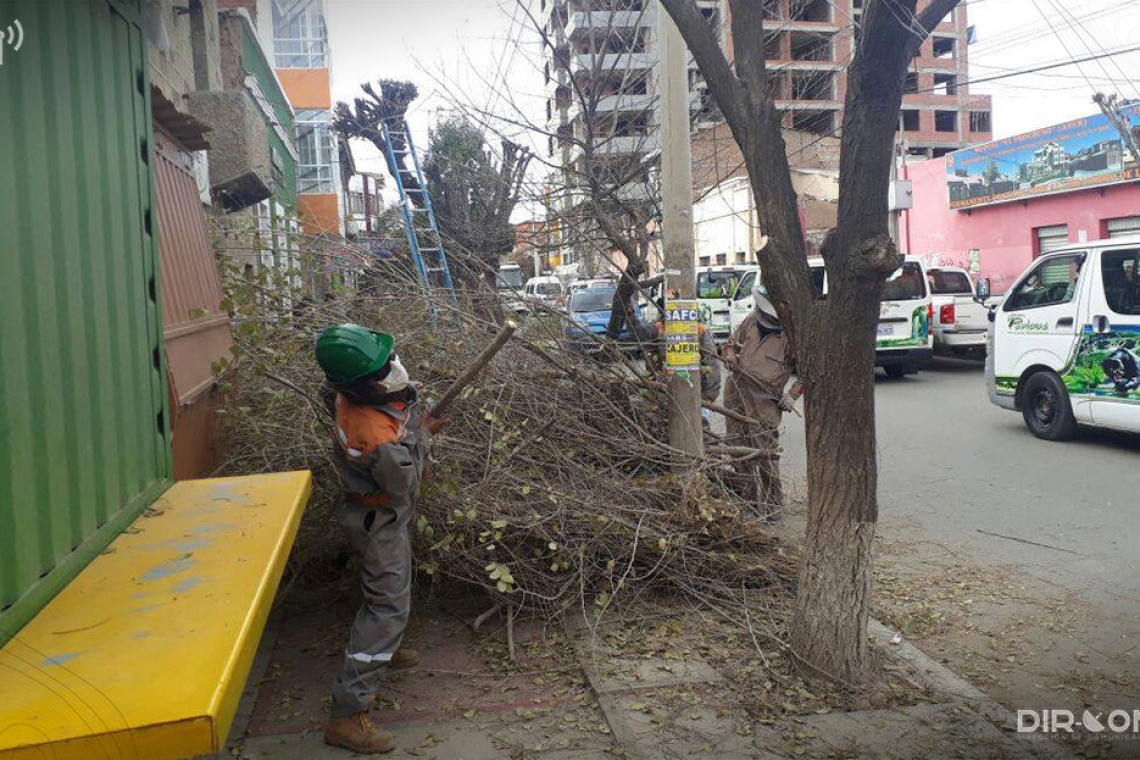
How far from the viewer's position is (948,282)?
1783 cm

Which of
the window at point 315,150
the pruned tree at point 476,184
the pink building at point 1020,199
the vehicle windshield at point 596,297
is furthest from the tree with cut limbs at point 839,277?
the window at point 315,150

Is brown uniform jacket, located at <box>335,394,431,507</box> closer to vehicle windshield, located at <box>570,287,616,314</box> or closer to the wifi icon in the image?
the wifi icon

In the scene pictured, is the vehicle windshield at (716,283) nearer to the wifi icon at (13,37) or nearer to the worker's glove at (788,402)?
the worker's glove at (788,402)

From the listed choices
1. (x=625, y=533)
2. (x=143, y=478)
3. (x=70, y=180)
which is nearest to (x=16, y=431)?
(x=70, y=180)

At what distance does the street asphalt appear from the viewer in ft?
19.6

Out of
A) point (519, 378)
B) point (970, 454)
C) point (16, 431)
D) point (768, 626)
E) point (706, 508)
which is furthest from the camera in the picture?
point (970, 454)

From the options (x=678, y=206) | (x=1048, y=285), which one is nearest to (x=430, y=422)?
(x=678, y=206)

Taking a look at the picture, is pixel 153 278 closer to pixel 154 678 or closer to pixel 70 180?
pixel 70 180

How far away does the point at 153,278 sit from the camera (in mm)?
3660

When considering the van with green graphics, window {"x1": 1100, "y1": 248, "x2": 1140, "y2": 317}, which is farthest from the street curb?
the van with green graphics

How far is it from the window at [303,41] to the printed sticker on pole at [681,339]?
84.5 ft

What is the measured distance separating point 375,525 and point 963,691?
102 inches

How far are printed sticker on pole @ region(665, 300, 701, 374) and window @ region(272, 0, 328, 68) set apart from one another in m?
25.7

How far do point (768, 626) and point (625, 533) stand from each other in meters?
0.85
